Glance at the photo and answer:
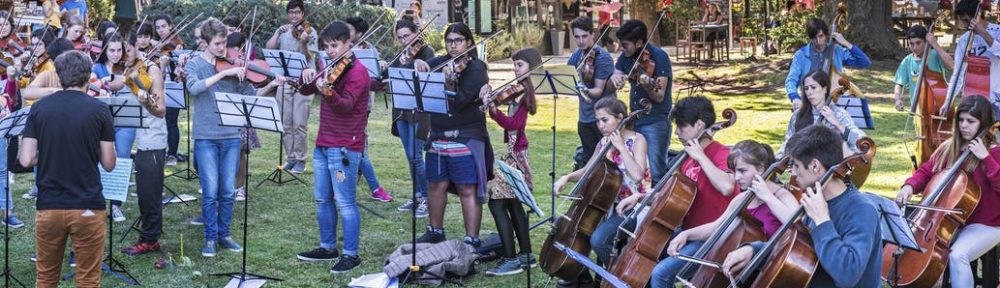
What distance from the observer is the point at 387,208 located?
939cm

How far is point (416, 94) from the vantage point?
22.3 feet

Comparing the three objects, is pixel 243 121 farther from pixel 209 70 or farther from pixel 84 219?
pixel 84 219

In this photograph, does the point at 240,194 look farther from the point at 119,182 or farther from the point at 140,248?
the point at 119,182

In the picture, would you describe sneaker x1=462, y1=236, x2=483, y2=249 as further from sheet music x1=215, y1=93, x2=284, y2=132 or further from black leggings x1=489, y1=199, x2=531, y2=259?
sheet music x1=215, y1=93, x2=284, y2=132

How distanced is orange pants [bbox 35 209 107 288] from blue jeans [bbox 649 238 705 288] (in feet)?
8.93

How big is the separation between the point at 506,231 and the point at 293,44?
447 centimetres

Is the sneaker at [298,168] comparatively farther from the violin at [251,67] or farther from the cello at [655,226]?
the cello at [655,226]

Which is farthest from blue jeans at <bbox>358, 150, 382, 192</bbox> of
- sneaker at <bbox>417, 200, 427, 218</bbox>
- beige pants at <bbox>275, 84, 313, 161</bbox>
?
beige pants at <bbox>275, 84, 313, 161</bbox>

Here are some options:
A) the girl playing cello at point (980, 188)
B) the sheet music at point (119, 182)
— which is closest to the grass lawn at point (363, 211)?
the sheet music at point (119, 182)

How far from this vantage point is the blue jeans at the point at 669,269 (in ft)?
17.6

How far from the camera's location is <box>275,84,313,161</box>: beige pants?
10547 mm

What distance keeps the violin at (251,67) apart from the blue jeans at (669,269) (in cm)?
334

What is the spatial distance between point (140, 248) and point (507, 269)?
8.24ft

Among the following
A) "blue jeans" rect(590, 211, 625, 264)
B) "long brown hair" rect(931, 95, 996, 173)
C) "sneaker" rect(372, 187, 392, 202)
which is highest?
"long brown hair" rect(931, 95, 996, 173)
